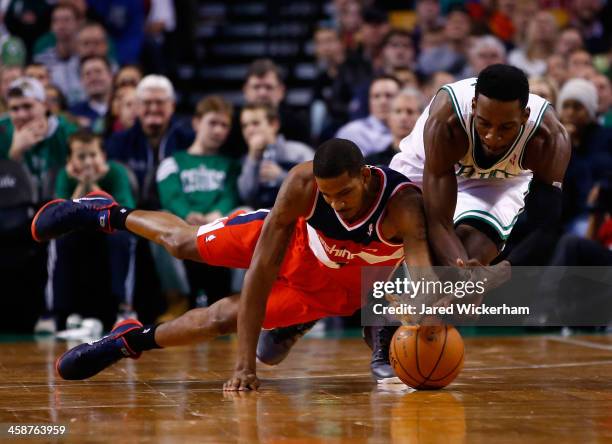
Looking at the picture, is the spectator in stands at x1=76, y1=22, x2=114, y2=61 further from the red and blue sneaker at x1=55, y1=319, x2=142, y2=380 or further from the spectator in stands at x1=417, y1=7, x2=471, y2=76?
the red and blue sneaker at x1=55, y1=319, x2=142, y2=380

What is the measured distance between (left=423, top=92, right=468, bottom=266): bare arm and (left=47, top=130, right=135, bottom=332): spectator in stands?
3.44 meters

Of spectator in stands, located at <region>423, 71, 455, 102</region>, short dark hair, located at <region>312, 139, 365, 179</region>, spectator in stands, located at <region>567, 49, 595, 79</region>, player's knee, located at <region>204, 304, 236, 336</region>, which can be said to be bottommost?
player's knee, located at <region>204, 304, 236, 336</region>

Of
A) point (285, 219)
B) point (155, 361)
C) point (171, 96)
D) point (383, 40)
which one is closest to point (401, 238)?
point (285, 219)

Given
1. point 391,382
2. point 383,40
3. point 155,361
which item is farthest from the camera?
point 383,40

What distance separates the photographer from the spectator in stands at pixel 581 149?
25.9ft

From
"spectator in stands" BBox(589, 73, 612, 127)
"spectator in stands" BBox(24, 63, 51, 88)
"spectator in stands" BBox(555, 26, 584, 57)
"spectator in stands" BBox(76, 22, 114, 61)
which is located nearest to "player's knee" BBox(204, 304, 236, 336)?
"spectator in stands" BBox(24, 63, 51, 88)

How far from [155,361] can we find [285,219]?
5.72ft

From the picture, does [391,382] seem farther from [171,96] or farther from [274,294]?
[171,96]

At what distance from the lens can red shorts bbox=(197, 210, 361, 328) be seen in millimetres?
5020

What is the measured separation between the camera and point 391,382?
4.95 meters

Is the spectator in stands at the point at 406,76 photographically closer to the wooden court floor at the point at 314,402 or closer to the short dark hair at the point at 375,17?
the short dark hair at the point at 375,17

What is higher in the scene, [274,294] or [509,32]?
[509,32]

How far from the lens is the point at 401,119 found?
7.70m

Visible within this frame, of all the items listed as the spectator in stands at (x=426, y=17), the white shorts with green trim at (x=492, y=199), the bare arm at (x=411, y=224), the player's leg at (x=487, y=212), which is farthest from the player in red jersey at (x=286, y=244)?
the spectator in stands at (x=426, y=17)
